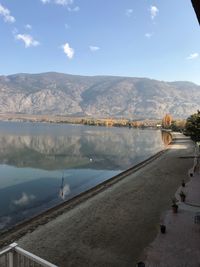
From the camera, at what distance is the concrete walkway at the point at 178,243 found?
15.7 metres

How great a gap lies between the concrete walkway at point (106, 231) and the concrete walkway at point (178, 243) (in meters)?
0.12

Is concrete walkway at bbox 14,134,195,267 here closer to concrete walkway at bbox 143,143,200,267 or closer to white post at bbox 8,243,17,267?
concrete walkway at bbox 143,143,200,267

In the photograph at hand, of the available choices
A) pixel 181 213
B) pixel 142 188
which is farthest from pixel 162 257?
pixel 142 188

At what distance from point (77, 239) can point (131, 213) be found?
707 cm

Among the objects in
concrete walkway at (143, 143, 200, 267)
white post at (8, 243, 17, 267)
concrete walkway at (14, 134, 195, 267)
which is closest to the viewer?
white post at (8, 243, 17, 267)

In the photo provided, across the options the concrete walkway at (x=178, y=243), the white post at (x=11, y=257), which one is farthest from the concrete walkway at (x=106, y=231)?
the white post at (x=11, y=257)

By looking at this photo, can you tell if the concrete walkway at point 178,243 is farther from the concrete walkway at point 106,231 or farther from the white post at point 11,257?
the white post at point 11,257

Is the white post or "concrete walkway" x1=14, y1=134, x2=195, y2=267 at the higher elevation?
the white post

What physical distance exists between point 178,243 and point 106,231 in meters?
5.26

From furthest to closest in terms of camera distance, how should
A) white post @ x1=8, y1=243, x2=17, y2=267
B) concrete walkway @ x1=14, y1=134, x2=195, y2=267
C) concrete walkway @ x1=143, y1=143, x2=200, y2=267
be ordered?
concrete walkway @ x1=14, y1=134, x2=195, y2=267 → concrete walkway @ x1=143, y1=143, x2=200, y2=267 → white post @ x1=8, y1=243, x2=17, y2=267

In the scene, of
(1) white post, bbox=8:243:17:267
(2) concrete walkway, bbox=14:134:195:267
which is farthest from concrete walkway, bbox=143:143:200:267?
(1) white post, bbox=8:243:17:267

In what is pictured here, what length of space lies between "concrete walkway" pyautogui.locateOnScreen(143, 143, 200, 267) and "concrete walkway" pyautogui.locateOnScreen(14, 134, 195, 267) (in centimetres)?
12

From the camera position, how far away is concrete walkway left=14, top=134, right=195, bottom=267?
56.1 feet

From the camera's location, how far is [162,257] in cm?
1608
